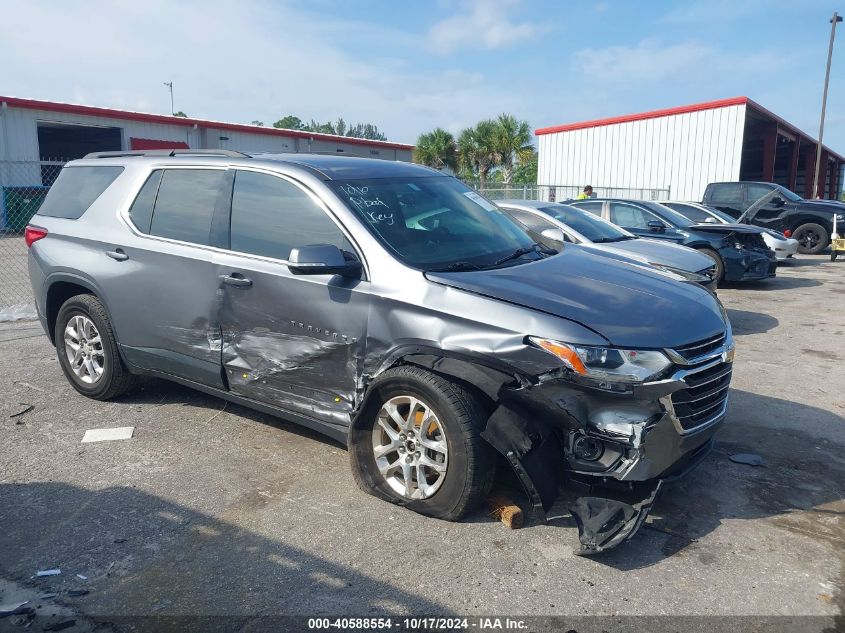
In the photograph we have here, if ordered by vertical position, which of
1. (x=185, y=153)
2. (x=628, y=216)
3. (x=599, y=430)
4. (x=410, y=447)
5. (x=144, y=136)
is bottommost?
(x=410, y=447)

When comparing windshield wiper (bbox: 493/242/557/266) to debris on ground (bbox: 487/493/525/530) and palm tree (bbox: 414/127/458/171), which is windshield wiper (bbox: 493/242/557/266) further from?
palm tree (bbox: 414/127/458/171)

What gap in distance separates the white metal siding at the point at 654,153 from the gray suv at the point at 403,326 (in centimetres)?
2290

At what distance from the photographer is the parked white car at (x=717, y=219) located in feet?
45.7

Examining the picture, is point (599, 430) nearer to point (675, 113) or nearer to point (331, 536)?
point (331, 536)

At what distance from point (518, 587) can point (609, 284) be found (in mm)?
Result: 1735

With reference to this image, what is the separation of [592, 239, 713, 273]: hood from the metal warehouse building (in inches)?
694

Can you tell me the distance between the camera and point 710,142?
25.3 metres

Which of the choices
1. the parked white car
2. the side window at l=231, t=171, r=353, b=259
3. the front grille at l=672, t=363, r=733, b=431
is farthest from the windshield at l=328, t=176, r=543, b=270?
the parked white car

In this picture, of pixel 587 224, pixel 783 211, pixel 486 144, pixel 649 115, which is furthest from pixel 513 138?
pixel 587 224

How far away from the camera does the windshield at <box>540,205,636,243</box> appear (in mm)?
8867

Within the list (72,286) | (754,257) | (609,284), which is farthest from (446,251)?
(754,257)

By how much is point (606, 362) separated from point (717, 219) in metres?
11.9

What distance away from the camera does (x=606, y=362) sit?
3.25m

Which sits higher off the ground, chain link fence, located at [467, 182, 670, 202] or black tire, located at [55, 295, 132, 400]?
Answer: chain link fence, located at [467, 182, 670, 202]
